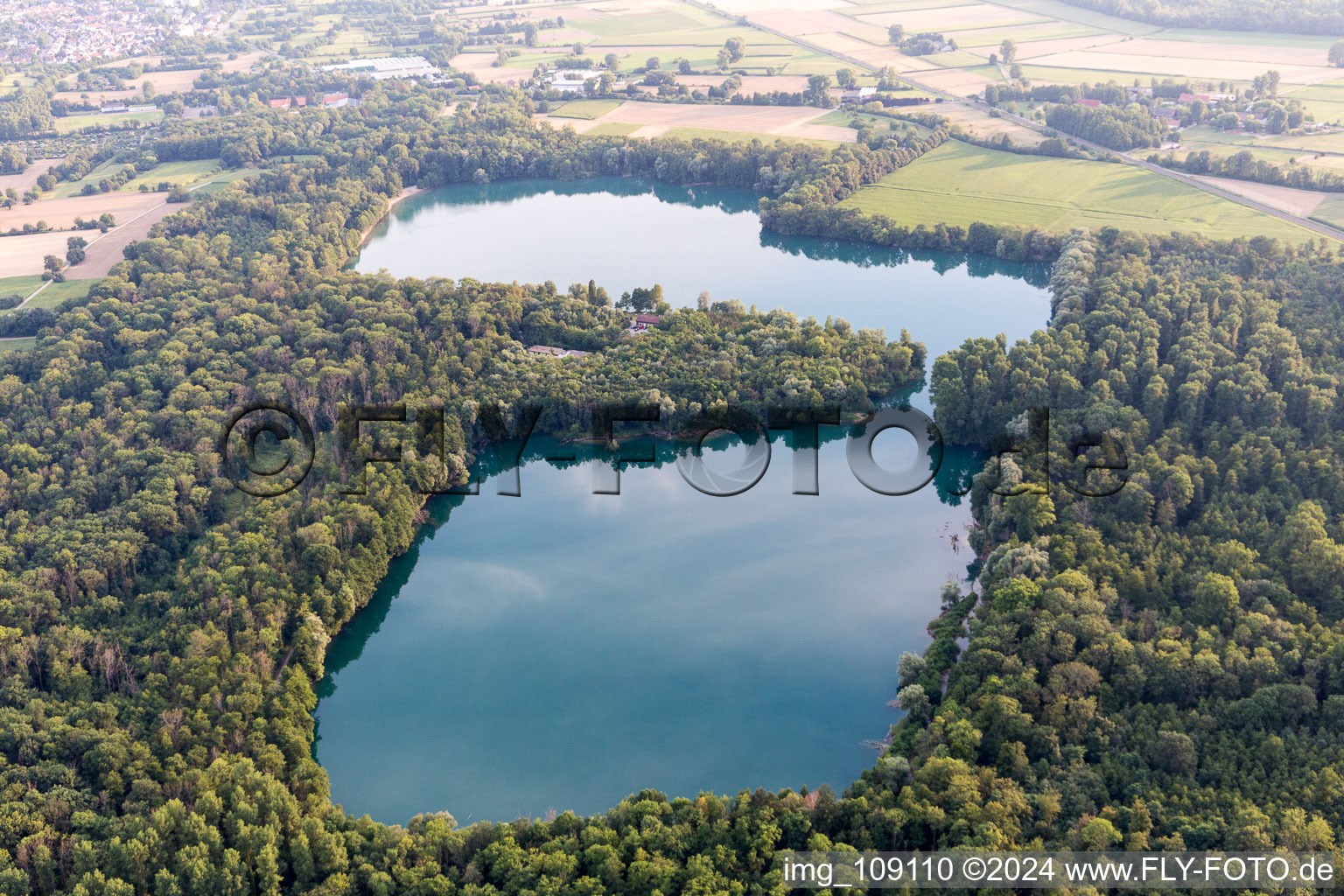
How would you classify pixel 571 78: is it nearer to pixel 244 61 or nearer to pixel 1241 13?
pixel 244 61

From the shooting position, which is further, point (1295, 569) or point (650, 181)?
point (650, 181)

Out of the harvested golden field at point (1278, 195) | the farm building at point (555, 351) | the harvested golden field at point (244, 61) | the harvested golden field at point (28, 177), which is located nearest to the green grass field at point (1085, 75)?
the harvested golden field at point (1278, 195)

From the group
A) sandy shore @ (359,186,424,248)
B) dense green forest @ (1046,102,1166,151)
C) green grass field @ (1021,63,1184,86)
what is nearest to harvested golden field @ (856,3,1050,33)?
green grass field @ (1021,63,1184,86)

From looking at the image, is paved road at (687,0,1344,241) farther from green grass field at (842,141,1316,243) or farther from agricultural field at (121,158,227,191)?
agricultural field at (121,158,227,191)

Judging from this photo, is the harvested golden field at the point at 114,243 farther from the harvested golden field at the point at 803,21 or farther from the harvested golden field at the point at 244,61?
the harvested golden field at the point at 803,21

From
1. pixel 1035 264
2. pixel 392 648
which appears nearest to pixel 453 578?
pixel 392 648

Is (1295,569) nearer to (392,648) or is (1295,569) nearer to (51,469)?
(392,648)
